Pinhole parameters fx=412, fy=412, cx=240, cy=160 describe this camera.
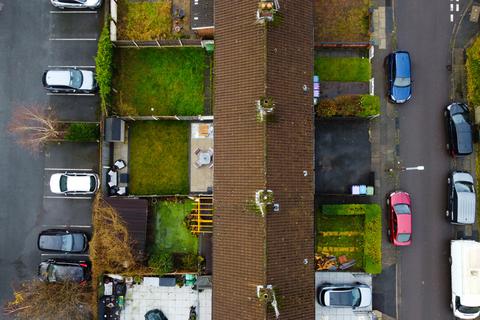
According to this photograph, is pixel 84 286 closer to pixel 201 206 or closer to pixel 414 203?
pixel 201 206

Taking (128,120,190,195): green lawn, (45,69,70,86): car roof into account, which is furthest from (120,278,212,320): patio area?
(45,69,70,86): car roof

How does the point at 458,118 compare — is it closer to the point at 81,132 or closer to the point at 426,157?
the point at 426,157

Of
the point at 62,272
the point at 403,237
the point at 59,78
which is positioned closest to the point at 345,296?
the point at 403,237

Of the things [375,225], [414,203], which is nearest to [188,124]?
[375,225]

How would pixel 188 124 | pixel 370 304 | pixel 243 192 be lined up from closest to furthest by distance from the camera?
pixel 243 192 → pixel 370 304 → pixel 188 124

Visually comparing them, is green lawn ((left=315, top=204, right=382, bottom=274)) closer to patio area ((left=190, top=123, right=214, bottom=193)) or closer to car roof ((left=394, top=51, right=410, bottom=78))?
patio area ((left=190, top=123, right=214, bottom=193))

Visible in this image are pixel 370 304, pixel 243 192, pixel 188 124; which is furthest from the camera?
pixel 188 124

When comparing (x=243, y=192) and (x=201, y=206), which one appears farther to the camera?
(x=201, y=206)
